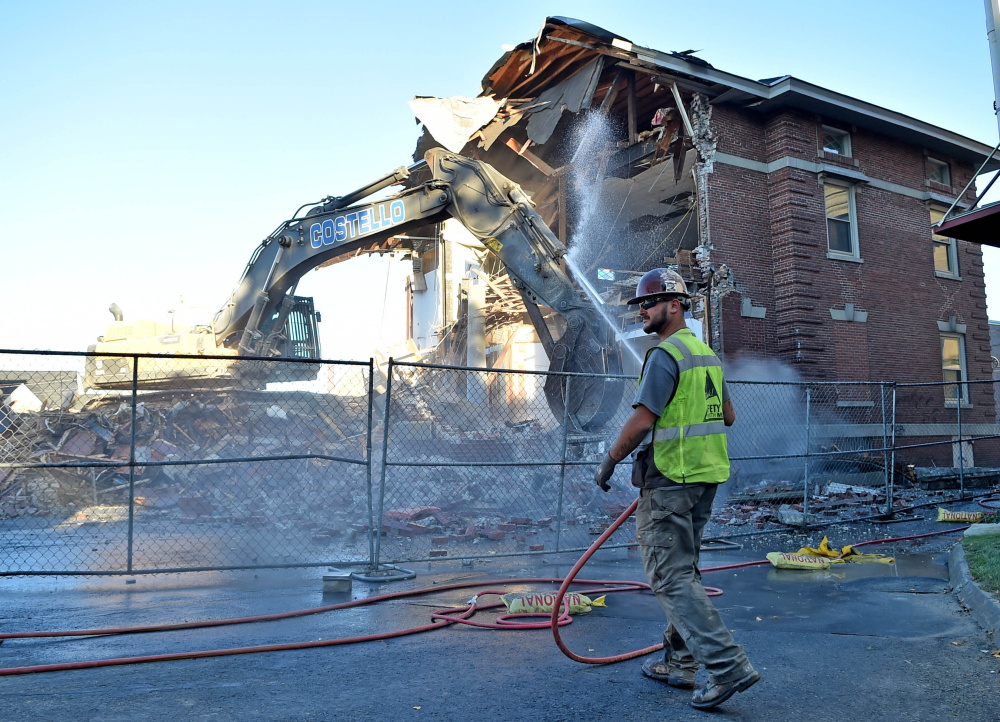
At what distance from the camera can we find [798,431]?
14.1m

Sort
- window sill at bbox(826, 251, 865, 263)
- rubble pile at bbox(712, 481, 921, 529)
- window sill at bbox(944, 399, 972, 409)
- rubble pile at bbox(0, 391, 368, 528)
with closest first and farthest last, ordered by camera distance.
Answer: rubble pile at bbox(712, 481, 921, 529), rubble pile at bbox(0, 391, 368, 528), window sill at bbox(826, 251, 865, 263), window sill at bbox(944, 399, 972, 409)

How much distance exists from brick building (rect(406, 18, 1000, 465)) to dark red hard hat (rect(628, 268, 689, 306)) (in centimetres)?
1133

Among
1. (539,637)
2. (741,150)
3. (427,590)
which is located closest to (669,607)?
(539,637)

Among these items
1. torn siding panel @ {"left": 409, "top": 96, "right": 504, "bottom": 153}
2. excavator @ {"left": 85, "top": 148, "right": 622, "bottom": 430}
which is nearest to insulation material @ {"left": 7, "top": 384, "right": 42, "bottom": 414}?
excavator @ {"left": 85, "top": 148, "right": 622, "bottom": 430}

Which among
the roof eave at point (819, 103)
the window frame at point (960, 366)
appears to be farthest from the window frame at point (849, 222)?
the window frame at point (960, 366)

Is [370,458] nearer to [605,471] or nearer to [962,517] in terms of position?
[605,471]

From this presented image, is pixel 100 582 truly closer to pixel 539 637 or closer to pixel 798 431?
pixel 539 637

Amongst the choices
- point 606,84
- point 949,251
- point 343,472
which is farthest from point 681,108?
point 343,472

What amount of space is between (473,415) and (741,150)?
8.02 metres

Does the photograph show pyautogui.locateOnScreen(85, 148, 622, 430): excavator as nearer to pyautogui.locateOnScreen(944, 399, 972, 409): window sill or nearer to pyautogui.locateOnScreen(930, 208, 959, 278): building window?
pyautogui.locateOnScreen(944, 399, 972, 409): window sill

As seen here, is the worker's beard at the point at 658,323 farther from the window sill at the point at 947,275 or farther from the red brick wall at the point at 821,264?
the window sill at the point at 947,275

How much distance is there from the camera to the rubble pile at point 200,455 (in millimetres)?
11195

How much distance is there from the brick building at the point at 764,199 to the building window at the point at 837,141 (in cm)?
4

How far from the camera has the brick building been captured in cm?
1518
